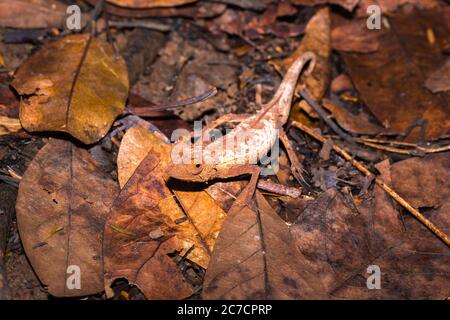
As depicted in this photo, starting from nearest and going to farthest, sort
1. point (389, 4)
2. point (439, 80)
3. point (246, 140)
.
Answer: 1. point (246, 140)
2. point (439, 80)
3. point (389, 4)

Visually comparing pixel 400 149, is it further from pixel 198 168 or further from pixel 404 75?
pixel 198 168

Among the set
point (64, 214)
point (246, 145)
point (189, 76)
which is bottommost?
point (64, 214)

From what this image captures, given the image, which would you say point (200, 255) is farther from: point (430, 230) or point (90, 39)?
point (90, 39)

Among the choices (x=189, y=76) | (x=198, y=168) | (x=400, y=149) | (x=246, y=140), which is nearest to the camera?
(x=198, y=168)

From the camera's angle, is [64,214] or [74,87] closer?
[64,214]

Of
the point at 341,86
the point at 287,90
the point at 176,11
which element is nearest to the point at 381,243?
the point at 287,90

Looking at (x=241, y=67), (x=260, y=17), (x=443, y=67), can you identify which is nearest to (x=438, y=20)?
(x=443, y=67)

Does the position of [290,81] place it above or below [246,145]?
above

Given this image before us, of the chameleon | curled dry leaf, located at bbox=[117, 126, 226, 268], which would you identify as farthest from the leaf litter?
the chameleon
